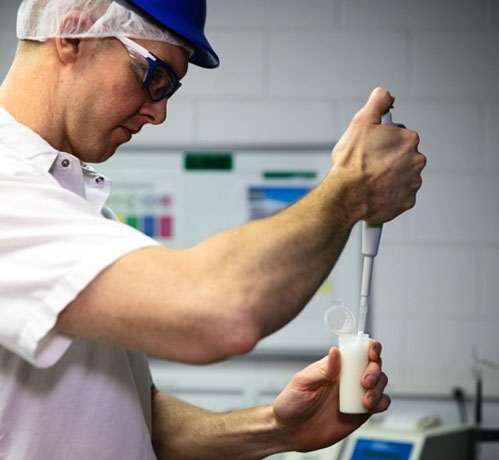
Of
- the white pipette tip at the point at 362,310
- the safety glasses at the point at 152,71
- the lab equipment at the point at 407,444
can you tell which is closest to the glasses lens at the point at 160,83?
the safety glasses at the point at 152,71

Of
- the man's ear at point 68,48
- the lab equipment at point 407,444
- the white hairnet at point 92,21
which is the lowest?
the lab equipment at point 407,444

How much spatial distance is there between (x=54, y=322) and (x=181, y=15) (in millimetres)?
529

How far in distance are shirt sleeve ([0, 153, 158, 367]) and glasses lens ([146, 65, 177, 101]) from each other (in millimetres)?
341

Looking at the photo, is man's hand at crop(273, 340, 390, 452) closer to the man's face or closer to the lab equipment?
the man's face

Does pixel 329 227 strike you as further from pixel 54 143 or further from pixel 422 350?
pixel 422 350

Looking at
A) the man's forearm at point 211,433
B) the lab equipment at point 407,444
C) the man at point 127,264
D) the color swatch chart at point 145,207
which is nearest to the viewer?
the man at point 127,264

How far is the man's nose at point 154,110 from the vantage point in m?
1.38

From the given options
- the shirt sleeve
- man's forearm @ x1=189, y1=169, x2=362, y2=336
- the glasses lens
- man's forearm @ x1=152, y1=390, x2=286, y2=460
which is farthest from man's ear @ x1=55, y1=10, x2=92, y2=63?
man's forearm @ x1=152, y1=390, x2=286, y2=460

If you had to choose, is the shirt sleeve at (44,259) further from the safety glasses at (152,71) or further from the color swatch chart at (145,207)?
the color swatch chart at (145,207)

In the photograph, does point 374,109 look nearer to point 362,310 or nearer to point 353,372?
point 362,310

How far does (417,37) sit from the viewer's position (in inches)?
120

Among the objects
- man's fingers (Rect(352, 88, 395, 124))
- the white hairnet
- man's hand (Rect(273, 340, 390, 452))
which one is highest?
the white hairnet

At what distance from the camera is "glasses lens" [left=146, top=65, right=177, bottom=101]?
132cm

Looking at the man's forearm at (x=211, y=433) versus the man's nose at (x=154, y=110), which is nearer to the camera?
the man's nose at (x=154, y=110)
